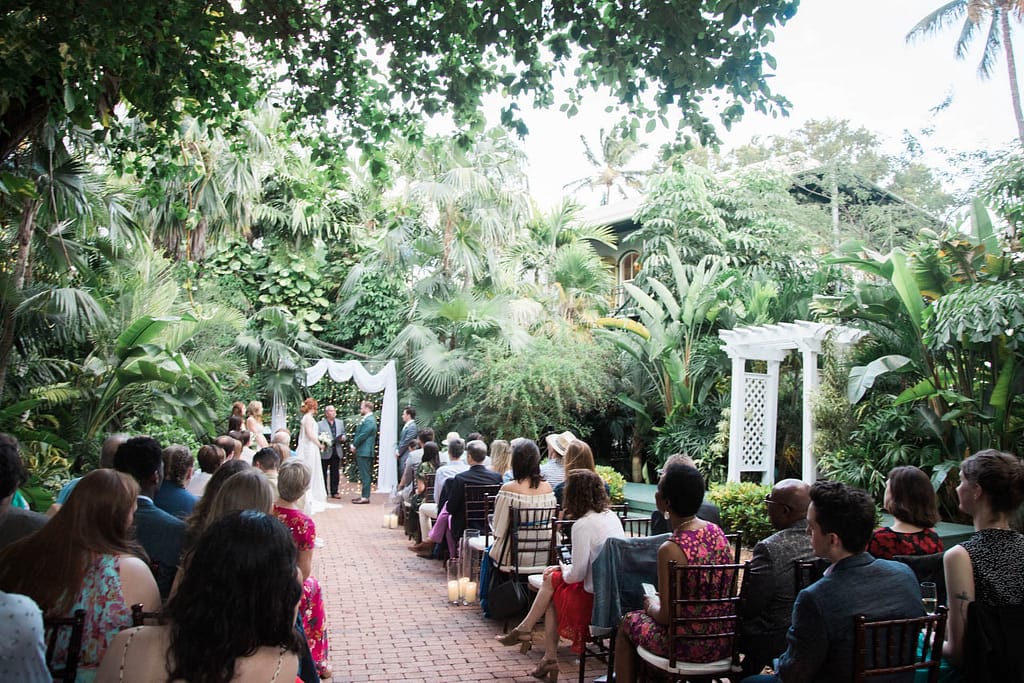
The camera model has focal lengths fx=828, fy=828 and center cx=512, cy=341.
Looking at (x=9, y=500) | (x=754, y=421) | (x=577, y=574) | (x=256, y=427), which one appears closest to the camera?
(x=9, y=500)

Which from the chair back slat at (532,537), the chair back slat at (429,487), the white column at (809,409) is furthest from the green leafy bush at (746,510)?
the chair back slat at (532,537)

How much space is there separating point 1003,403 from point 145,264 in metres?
11.8

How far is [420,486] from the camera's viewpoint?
1041 cm

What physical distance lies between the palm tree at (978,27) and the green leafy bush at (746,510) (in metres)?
18.8

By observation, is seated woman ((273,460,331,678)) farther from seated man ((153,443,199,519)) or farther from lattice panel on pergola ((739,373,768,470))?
lattice panel on pergola ((739,373,768,470))

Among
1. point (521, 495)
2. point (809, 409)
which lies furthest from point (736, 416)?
point (521, 495)

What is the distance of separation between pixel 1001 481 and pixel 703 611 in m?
1.43

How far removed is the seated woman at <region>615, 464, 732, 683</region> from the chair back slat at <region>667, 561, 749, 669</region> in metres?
0.02

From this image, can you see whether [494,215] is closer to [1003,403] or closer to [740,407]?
[740,407]

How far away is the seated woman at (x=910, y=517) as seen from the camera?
4.02 m

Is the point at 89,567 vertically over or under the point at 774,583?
over

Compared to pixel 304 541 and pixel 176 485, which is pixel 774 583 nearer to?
pixel 304 541

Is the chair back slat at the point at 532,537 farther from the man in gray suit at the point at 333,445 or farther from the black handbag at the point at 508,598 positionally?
the man in gray suit at the point at 333,445

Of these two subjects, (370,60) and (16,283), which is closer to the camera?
(370,60)
